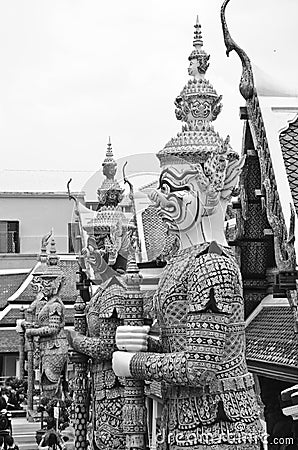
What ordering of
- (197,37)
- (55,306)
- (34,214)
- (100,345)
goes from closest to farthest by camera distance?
(100,345) < (197,37) < (55,306) < (34,214)

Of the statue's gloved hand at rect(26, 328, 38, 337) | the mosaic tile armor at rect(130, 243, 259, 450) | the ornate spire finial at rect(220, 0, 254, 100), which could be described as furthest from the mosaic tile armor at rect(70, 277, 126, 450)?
the statue's gloved hand at rect(26, 328, 38, 337)

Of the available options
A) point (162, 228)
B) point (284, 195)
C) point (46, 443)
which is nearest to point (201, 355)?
point (284, 195)

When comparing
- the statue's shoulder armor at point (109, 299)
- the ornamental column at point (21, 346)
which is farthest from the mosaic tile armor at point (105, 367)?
the ornamental column at point (21, 346)

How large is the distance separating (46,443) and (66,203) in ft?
58.5

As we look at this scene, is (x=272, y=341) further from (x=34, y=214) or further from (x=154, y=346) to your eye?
(x=34, y=214)

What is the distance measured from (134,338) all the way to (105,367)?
1.57m

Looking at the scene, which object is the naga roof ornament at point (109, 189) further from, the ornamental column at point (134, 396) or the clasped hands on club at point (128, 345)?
the clasped hands on club at point (128, 345)

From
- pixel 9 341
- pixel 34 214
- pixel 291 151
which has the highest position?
pixel 34 214

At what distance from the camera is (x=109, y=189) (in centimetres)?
919

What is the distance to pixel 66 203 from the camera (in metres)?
28.1

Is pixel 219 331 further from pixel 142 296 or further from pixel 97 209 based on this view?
pixel 97 209

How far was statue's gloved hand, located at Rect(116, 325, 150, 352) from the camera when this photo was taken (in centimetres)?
540

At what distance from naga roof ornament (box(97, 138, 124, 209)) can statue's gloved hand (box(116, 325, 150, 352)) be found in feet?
12.0

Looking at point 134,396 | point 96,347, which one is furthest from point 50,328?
point 134,396
